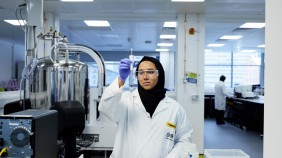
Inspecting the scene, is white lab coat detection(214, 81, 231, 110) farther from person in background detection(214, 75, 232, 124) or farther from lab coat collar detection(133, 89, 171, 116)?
lab coat collar detection(133, 89, 171, 116)

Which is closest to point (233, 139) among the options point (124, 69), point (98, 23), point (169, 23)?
point (169, 23)

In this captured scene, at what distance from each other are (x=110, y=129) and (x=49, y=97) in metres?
0.80

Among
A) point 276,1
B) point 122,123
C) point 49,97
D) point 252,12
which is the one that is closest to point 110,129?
point 49,97

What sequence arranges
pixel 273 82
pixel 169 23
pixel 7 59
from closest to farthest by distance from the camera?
pixel 273 82 < pixel 169 23 < pixel 7 59

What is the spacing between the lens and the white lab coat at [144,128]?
1.42m

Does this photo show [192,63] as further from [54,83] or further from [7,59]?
[7,59]

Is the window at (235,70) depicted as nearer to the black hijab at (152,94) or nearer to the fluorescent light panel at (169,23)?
the fluorescent light panel at (169,23)

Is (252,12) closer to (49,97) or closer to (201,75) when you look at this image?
(201,75)

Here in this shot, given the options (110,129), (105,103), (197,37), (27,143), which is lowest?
(110,129)

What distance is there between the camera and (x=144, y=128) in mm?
1466

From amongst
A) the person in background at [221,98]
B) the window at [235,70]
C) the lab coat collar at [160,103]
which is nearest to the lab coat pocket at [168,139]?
the lab coat collar at [160,103]

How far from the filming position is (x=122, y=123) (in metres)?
1.50

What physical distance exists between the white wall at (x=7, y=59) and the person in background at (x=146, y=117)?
7441 millimetres

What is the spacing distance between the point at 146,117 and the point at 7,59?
787cm
